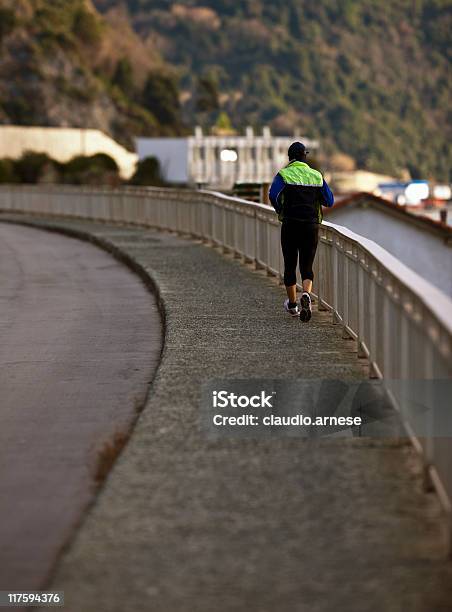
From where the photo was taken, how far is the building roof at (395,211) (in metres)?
51.1

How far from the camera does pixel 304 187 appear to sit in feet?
53.5

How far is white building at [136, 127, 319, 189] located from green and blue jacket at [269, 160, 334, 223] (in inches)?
4750

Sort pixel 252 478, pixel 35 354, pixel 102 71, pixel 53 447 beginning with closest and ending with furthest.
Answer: pixel 252 478 < pixel 53 447 < pixel 35 354 < pixel 102 71

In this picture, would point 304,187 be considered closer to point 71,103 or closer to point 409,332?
point 409,332

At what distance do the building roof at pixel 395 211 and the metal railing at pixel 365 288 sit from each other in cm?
1632

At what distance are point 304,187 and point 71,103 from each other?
12194 centimetres

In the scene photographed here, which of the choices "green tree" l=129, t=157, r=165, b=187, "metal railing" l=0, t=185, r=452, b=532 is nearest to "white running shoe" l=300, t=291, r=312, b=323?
"metal railing" l=0, t=185, r=452, b=532

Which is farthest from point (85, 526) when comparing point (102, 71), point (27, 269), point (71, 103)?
point (102, 71)

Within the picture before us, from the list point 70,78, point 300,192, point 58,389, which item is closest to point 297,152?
Answer: point 300,192

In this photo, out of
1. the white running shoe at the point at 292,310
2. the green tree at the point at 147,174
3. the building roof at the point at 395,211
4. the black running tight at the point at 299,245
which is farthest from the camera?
the green tree at the point at 147,174

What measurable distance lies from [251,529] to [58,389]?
20.9 feet

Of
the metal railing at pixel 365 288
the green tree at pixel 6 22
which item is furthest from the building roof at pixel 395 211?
the green tree at pixel 6 22

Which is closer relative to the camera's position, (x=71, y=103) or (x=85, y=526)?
(x=85, y=526)

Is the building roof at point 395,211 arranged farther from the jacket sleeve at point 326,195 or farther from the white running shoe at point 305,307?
→ the white running shoe at point 305,307
